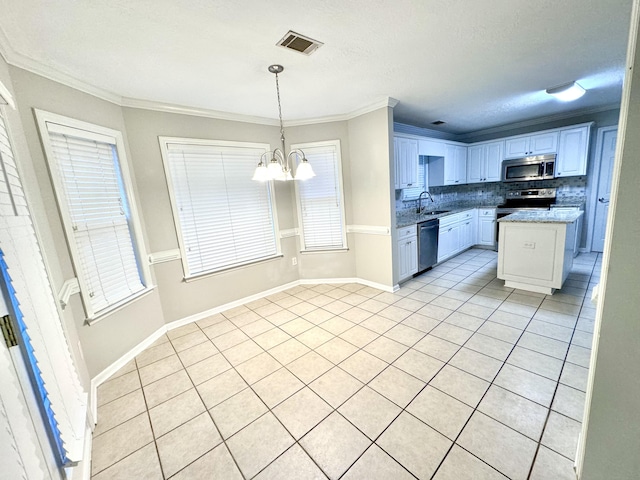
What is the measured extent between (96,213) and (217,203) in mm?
1229

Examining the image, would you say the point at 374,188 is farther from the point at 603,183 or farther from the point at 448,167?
the point at 603,183

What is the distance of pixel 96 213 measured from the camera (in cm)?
228

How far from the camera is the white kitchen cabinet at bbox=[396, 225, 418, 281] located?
3.79 meters

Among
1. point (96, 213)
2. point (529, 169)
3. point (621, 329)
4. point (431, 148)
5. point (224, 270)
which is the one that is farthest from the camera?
point (529, 169)

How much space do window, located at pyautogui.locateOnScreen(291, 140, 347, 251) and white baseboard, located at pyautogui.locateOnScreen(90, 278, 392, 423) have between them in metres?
0.57

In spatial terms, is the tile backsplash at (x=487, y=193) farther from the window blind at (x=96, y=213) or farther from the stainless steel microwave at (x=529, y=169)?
the window blind at (x=96, y=213)

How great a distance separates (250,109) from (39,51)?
1.79m

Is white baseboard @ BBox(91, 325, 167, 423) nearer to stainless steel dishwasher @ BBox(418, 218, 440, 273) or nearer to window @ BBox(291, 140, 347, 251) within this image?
window @ BBox(291, 140, 347, 251)

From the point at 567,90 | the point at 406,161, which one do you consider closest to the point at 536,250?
the point at 567,90

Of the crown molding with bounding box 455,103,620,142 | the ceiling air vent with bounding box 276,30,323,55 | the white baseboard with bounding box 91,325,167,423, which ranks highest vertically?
the ceiling air vent with bounding box 276,30,323,55

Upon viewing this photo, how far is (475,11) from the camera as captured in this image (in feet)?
5.38

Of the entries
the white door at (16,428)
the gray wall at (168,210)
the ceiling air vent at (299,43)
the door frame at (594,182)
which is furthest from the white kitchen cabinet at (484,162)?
the white door at (16,428)

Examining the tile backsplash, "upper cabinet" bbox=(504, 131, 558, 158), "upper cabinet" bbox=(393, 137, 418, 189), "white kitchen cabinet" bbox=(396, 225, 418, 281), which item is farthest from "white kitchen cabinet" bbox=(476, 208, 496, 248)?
"white kitchen cabinet" bbox=(396, 225, 418, 281)

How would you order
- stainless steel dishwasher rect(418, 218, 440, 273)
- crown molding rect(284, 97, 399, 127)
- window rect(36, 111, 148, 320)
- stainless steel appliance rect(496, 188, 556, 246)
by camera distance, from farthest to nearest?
1. stainless steel appliance rect(496, 188, 556, 246)
2. stainless steel dishwasher rect(418, 218, 440, 273)
3. crown molding rect(284, 97, 399, 127)
4. window rect(36, 111, 148, 320)
